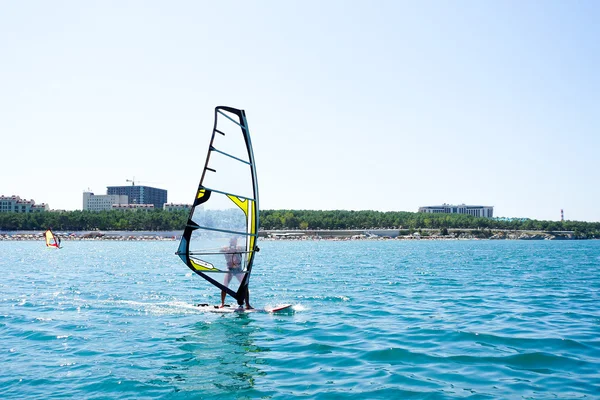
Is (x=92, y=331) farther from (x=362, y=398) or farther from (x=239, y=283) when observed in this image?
(x=362, y=398)

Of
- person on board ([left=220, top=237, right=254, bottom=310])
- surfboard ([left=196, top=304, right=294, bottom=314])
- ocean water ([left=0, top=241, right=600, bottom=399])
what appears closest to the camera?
ocean water ([left=0, top=241, right=600, bottom=399])

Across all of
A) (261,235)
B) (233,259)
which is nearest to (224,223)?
(233,259)

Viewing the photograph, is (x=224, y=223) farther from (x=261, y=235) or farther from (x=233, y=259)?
(x=261, y=235)

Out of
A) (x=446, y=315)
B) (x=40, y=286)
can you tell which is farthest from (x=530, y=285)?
(x=40, y=286)

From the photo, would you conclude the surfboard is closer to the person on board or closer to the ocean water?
the ocean water

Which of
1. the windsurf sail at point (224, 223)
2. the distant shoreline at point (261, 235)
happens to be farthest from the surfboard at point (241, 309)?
the distant shoreline at point (261, 235)

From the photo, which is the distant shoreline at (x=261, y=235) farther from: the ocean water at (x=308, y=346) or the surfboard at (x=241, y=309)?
the surfboard at (x=241, y=309)

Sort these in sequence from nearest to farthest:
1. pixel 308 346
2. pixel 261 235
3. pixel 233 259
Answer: pixel 308 346 → pixel 233 259 → pixel 261 235

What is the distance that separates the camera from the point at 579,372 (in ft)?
35.3

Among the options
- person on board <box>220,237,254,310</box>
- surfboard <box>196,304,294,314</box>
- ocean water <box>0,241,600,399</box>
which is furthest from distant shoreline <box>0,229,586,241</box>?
person on board <box>220,237,254,310</box>

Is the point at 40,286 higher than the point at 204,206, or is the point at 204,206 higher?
the point at 204,206

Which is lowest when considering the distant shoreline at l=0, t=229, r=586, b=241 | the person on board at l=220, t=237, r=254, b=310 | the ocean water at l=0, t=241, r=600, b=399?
the distant shoreline at l=0, t=229, r=586, b=241

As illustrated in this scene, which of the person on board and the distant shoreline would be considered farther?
the distant shoreline

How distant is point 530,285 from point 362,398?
2137 centimetres
